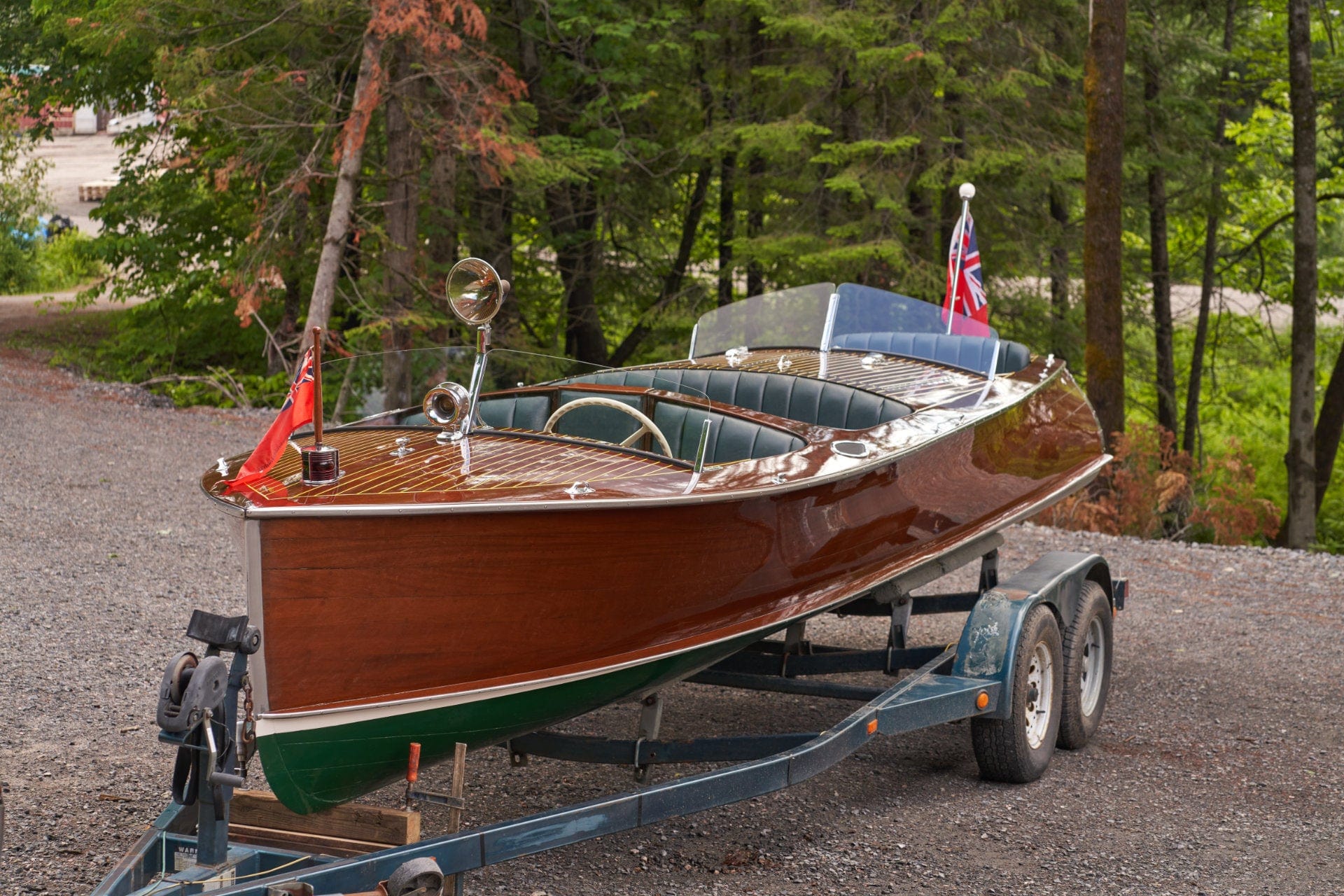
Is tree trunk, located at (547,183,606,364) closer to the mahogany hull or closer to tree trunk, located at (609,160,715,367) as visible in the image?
tree trunk, located at (609,160,715,367)

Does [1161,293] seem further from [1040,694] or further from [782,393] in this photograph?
[1040,694]

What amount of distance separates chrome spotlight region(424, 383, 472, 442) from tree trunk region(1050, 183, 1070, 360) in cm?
1178

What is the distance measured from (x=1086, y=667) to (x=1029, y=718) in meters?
0.72

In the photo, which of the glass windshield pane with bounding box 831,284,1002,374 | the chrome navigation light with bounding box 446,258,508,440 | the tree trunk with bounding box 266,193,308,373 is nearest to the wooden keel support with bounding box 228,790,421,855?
the chrome navigation light with bounding box 446,258,508,440

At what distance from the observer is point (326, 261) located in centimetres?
1306

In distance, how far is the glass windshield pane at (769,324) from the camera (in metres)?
6.54

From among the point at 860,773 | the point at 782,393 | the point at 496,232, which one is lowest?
the point at 860,773

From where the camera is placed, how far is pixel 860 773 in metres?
5.19

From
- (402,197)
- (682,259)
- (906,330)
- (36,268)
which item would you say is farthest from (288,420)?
(36,268)

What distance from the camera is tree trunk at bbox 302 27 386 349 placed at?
1253cm

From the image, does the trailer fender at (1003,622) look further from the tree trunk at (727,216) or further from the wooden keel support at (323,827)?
the tree trunk at (727,216)

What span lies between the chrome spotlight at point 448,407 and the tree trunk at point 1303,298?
483 inches

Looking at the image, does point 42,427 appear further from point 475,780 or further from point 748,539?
point 748,539

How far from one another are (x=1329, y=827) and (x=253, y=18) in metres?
13.2
